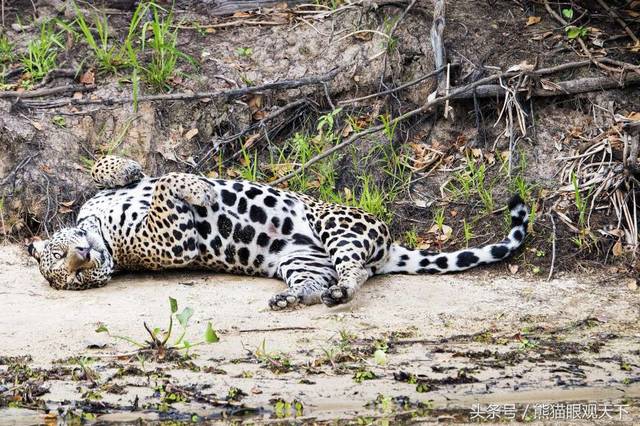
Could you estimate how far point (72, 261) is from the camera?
7770 mm

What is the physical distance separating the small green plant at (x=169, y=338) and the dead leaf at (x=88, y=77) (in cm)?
365

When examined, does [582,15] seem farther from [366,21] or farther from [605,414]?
[605,414]

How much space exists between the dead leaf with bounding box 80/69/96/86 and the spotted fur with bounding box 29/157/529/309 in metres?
1.73

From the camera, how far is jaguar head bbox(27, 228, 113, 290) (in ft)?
25.8

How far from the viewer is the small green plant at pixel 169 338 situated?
20.4 ft

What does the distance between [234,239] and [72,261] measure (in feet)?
3.93

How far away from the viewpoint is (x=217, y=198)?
8328 mm

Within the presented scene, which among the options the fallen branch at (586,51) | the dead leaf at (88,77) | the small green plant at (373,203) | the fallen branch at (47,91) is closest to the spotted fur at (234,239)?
the small green plant at (373,203)

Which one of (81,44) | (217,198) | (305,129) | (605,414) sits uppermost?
(81,44)

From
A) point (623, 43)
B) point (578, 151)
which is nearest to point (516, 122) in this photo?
point (578, 151)

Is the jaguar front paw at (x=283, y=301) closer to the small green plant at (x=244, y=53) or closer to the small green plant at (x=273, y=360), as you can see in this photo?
the small green plant at (x=273, y=360)

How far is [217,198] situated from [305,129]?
1.70 meters

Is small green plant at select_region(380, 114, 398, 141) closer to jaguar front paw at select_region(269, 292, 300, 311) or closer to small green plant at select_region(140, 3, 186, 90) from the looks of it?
small green plant at select_region(140, 3, 186, 90)

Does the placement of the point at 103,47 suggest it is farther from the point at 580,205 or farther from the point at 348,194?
the point at 580,205
